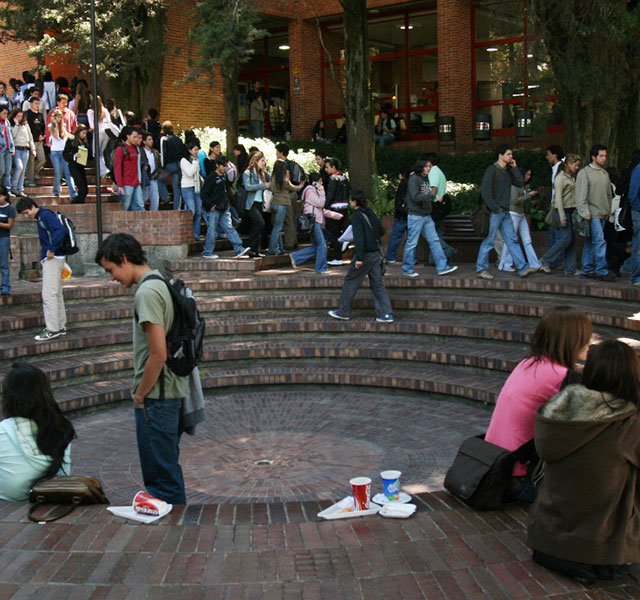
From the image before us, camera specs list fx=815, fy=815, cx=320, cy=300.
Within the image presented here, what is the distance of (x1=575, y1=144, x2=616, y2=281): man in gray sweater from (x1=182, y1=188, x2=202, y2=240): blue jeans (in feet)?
19.7

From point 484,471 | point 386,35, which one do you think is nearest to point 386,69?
point 386,35

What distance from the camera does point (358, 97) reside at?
50.8 ft

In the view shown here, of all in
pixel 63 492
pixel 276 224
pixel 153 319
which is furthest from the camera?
pixel 276 224

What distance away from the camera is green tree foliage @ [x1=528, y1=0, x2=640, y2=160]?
456 inches

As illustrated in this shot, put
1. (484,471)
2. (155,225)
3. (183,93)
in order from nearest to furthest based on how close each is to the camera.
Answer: (484,471)
(155,225)
(183,93)

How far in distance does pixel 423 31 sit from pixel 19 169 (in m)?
15.3

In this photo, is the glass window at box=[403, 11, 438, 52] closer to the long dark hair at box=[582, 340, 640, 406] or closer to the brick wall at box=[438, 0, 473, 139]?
the brick wall at box=[438, 0, 473, 139]

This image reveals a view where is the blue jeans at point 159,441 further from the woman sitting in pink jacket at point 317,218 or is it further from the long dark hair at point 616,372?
the woman sitting in pink jacket at point 317,218

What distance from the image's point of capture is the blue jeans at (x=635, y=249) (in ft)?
32.5

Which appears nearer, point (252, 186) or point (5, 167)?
point (252, 186)

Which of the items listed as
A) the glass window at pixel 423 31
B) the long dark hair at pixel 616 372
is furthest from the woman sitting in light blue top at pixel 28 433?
the glass window at pixel 423 31

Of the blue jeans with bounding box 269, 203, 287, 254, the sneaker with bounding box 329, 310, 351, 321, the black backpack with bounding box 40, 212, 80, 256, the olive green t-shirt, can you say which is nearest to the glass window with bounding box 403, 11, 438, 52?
the blue jeans with bounding box 269, 203, 287, 254

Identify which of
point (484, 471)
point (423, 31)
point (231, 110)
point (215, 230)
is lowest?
point (484, 471)

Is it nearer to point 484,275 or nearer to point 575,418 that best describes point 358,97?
point 484,275
